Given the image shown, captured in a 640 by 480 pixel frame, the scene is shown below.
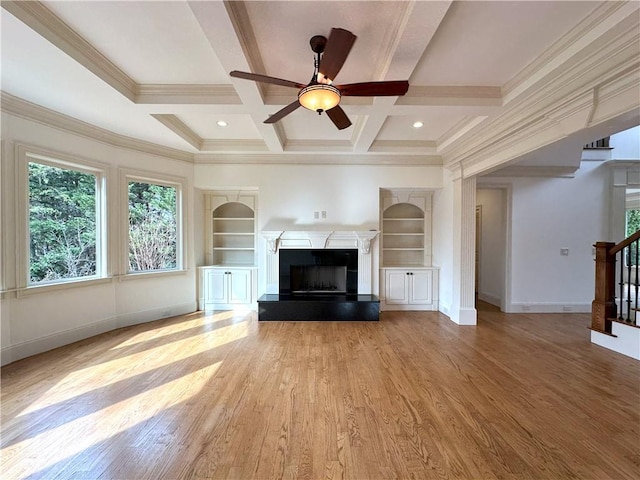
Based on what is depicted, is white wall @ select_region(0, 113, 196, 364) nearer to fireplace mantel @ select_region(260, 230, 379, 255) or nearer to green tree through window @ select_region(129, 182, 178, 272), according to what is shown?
green tree through window @ select_region(129, 182, 178, 272)

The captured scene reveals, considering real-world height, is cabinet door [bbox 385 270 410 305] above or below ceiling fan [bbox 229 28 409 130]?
below

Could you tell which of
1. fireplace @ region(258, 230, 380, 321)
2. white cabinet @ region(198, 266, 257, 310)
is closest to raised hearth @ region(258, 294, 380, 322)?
fireplace @ region(258, 230, 380, 321)

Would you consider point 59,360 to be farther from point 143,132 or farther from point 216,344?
point 143,132

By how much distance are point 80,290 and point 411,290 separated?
16.7 ft

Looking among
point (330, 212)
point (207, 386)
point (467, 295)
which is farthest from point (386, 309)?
A: point (207, 386)

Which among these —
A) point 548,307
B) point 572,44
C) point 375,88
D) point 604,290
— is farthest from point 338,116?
point 548,307

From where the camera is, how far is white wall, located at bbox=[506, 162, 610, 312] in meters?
5.07

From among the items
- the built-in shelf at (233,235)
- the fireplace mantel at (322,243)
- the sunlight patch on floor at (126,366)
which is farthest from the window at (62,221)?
the fireplace mantel at (322,243)

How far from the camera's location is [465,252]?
4.50 m

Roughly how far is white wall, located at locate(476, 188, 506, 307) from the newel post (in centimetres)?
153

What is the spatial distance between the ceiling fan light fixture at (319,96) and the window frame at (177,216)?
136 inches

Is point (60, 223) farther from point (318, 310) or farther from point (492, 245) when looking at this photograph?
point (492, 245)

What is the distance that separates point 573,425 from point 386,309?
10.6ft

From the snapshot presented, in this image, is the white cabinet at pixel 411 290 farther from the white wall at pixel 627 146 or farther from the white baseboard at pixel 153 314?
the white wall at pixel 627 146
